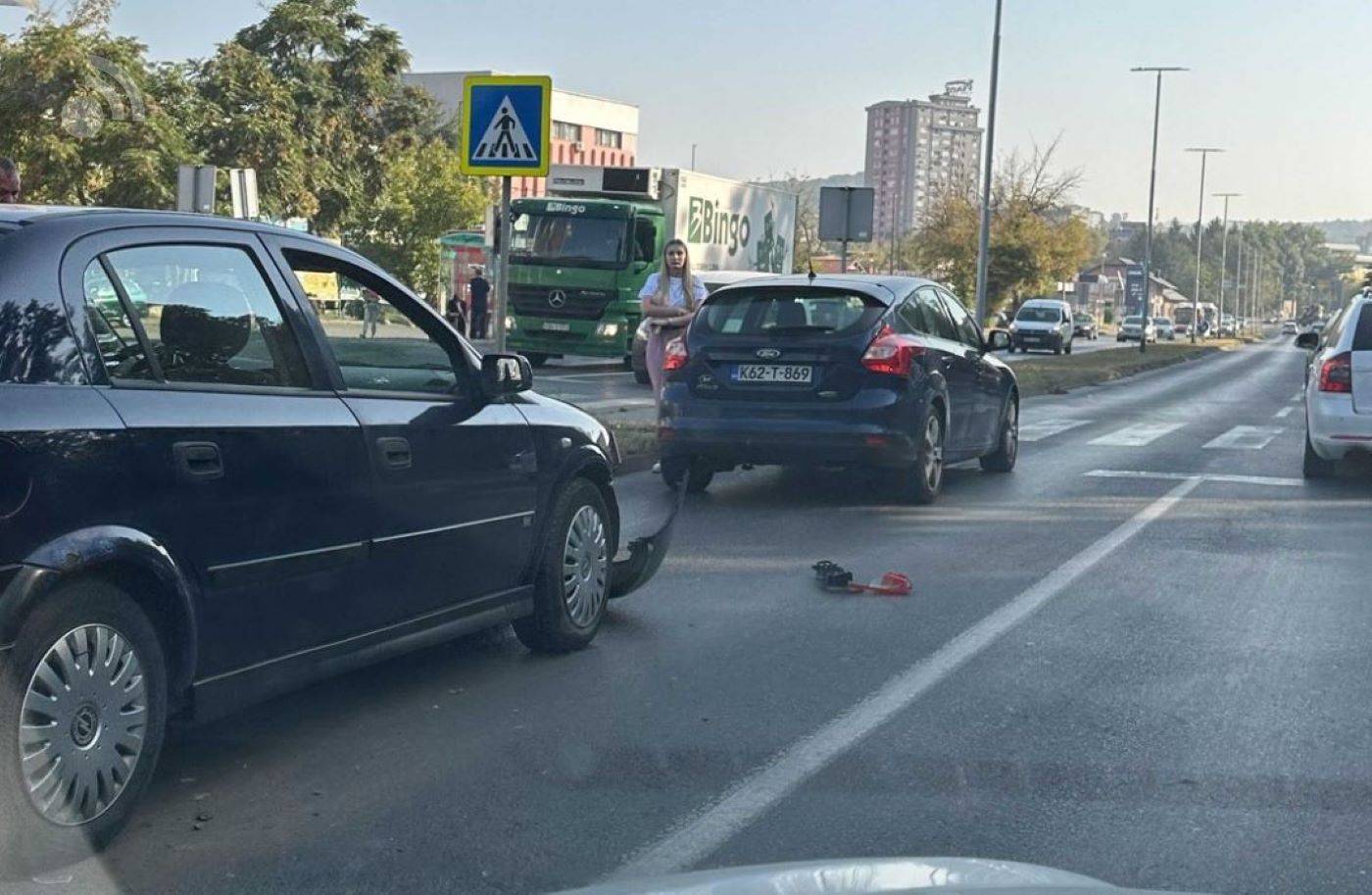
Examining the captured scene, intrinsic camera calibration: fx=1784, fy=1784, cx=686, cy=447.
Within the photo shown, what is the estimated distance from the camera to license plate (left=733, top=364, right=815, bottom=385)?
11.5 metres

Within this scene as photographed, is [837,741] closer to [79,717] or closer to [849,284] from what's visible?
[79,717]

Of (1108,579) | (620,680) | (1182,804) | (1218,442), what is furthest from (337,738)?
(1218,442)

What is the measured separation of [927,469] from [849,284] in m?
1.34

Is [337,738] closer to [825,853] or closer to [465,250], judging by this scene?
[825,853]

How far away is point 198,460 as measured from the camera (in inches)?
187

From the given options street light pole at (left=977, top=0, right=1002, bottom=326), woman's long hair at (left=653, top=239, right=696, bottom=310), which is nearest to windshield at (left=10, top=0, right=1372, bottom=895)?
woman's long hair at (left=653, top=239, right=696, bottom=310)

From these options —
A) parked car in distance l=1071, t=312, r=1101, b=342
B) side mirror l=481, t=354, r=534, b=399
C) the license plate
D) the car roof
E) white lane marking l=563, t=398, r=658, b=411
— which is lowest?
parked car in distance l=1071, t=312, r=1101, b=342

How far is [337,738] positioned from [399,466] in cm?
88

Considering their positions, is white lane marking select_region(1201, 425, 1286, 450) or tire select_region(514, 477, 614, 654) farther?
white lane marking select_region(1201, 425, 1286, 450)

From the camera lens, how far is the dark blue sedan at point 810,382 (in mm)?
11461

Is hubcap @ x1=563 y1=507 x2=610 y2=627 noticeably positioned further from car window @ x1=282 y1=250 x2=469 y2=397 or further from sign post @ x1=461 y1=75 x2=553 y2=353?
sign post @ x1=461 y1=75 x2=553 y2=353

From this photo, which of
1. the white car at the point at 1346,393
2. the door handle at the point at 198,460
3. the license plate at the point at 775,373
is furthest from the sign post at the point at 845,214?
the door handle at the point at 198,460

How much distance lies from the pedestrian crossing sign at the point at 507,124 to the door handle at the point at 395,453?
21.5ft

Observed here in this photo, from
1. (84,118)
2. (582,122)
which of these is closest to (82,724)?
(84,118)
